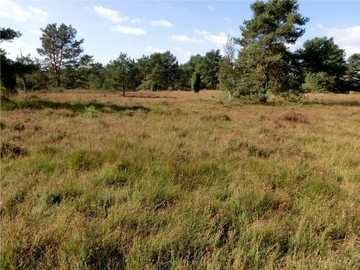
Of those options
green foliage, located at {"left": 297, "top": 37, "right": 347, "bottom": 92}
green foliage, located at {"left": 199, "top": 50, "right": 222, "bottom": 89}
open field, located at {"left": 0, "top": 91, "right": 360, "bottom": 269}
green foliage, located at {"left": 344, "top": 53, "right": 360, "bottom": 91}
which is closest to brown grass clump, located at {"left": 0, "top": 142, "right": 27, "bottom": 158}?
open field, located at {"left": 0, "top": 91, "right": 360, "bottom": 269}

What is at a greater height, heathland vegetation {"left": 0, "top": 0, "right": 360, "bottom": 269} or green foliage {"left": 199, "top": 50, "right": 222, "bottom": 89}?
green foliage {"left": 199, "top": 50, "right": 222, "bottom": 89}

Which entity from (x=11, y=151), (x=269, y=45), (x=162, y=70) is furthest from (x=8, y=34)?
(x=162, y=70)

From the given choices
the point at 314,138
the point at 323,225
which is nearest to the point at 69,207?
the point at 323,225

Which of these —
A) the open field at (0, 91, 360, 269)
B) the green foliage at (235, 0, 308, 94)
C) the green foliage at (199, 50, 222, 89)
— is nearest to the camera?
the open field at (0, 91, 360, 269)

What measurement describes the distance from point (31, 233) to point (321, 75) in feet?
88.1

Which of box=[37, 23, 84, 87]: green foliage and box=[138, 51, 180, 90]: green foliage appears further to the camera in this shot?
box=[138, 51, 180, 90]: green foliage

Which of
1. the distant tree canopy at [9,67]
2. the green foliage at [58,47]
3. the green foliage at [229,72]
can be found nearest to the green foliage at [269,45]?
the green foliage at [229,72]

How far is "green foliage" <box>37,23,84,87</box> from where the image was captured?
42.0 metres

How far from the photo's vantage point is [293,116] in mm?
11703

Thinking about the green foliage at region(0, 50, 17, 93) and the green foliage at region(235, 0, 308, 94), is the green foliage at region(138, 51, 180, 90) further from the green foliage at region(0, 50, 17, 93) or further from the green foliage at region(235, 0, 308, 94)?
the green foliage at region(0, 50, 17, 93)

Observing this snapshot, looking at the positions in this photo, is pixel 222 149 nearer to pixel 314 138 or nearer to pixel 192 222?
pixel 192 222

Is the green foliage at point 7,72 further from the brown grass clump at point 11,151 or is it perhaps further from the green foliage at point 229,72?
the green foliage at point 229,72

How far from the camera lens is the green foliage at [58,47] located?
4203 cm

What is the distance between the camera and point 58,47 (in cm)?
4341
